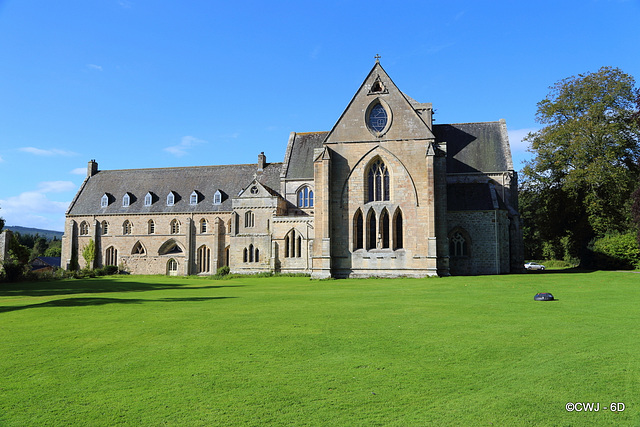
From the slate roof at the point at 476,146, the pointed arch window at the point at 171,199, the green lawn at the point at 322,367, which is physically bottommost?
the green lawn at the point at 322,367

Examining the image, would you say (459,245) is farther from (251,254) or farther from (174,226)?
(174,226)

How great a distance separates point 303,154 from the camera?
54.2m

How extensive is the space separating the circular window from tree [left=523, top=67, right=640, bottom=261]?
672 inches

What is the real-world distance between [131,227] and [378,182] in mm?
36543

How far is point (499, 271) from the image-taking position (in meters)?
41.2

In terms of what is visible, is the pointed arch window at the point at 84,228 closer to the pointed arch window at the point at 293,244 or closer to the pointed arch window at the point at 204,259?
the pointed arch window at the point at 204,259

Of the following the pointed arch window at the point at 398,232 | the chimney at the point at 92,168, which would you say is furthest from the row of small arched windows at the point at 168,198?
the pointed arch window at the point at 398,232

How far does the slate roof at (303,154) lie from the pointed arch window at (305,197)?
1374mm

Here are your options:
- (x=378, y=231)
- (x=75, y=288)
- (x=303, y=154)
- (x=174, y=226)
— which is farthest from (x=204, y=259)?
(x=378, y=231)

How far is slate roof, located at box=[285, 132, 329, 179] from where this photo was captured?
173ft

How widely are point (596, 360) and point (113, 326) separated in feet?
39.7

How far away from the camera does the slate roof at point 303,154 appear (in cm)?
5288

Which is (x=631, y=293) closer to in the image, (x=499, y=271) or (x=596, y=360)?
A: (x=596, y=360)

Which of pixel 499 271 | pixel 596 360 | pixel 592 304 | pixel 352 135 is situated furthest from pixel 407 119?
pixel 596 360
